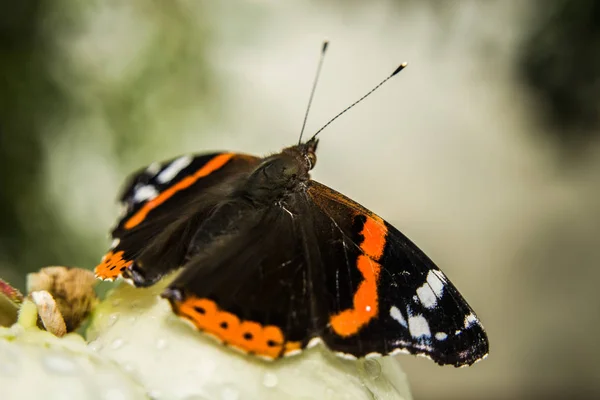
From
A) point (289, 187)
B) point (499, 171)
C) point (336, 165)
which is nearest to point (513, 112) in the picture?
point (499, 171)

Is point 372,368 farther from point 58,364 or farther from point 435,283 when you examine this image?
point 58,364

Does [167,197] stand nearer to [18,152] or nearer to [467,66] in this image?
[18,152]

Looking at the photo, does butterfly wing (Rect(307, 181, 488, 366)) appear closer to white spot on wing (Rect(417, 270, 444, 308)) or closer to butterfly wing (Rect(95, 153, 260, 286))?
white spot on wing (Rect(417, 270, 444, 308))

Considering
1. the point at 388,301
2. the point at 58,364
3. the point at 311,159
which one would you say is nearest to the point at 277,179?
the point at 311,159

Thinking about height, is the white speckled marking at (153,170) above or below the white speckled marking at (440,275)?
below

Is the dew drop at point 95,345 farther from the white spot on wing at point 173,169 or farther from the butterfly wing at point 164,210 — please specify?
the white spot on wing at point 173,169

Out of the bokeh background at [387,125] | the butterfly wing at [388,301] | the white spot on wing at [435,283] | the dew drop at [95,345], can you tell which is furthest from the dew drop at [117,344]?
the bokeh background at [387,125]

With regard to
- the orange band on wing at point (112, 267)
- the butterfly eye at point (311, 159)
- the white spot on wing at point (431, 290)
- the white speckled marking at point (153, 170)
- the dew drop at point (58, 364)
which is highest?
the butterfly eye at point (311, 159)
